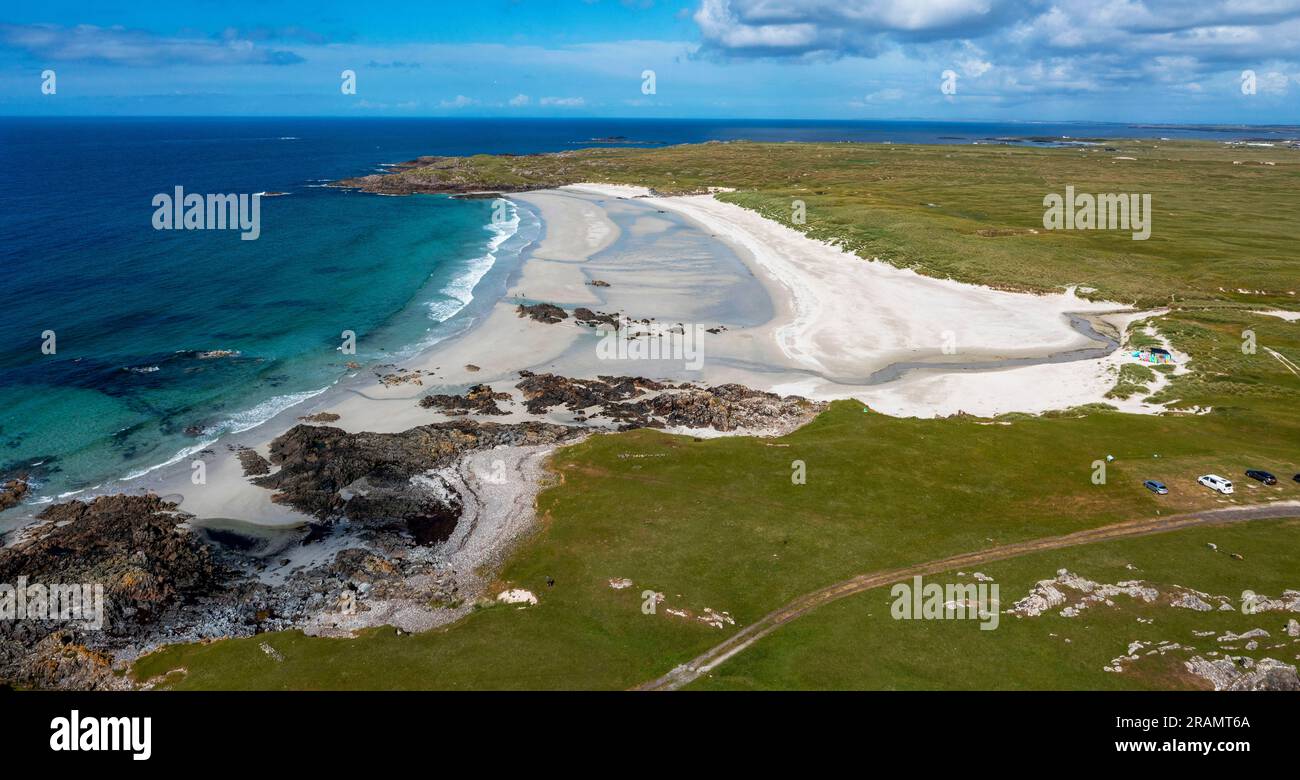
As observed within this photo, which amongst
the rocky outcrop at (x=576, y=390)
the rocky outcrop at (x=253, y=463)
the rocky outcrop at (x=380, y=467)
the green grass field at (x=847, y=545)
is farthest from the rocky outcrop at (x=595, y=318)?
the rocky outcrop at (x=253, y=463)

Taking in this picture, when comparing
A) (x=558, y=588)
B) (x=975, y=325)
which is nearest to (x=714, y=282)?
(x=975, y=325)

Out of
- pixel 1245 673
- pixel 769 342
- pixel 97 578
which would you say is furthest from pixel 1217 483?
pixel 97 578

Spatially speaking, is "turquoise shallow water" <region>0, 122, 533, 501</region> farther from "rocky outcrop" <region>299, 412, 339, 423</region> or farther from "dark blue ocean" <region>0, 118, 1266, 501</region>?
"rocky outcrop" <region>299, 412, 339, 423</region>

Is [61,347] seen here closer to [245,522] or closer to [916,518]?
[245,522]

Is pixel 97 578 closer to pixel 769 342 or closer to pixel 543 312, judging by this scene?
pixel 543 312

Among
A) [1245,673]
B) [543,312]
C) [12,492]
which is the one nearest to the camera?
[1245,673]
